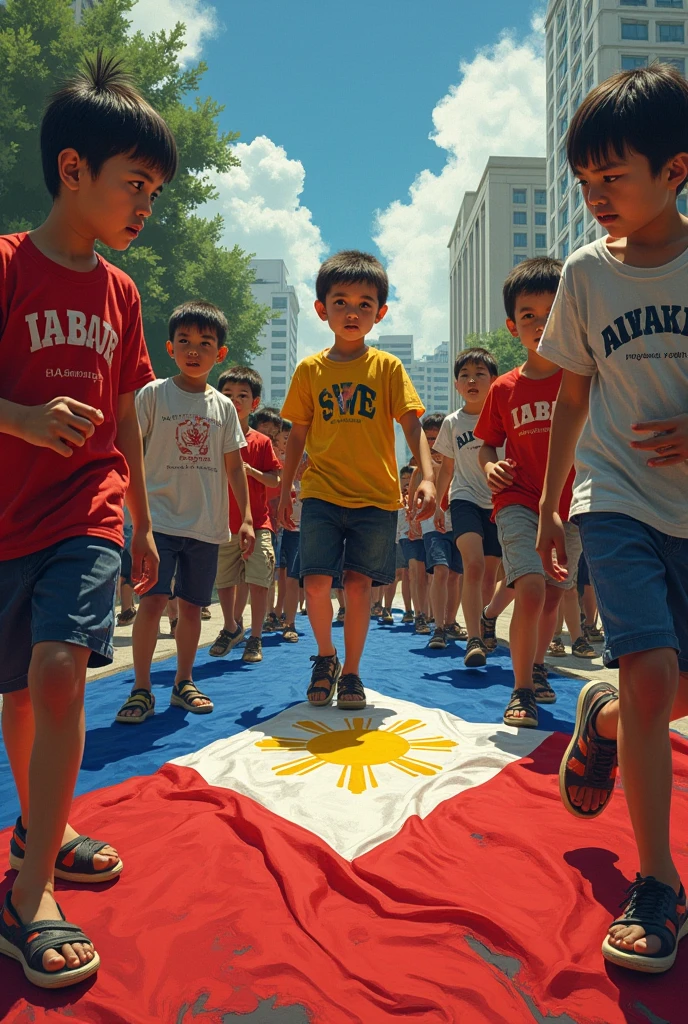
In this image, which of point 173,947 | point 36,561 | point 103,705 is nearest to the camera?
point 173,947

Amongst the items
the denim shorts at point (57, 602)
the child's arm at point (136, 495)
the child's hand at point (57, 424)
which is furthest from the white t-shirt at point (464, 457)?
the child's hand at point (57, 424)

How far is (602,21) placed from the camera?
52469mm

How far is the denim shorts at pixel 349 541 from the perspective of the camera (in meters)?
3.94

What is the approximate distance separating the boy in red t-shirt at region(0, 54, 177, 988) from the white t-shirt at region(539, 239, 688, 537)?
49.5 inches

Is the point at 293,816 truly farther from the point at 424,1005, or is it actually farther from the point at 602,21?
the point at 602,21

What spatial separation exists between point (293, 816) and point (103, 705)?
1982mm

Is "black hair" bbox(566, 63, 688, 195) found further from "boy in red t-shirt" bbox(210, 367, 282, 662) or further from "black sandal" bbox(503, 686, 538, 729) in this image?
"boy in red t-shirt" bbox(210, 367, 282, 662)

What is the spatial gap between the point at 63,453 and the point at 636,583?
1.38m

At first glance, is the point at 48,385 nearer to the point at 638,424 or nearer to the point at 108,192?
the point at 108,192

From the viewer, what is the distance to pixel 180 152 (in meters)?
23.3

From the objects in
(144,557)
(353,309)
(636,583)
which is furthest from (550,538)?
(353,309)

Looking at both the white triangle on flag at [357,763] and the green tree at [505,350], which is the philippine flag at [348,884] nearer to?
the white triangle on flag at [357,763]

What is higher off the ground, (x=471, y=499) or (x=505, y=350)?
(x=505, y=350)

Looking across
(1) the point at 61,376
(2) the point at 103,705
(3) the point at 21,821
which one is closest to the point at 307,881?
(3) the point at 21,821
